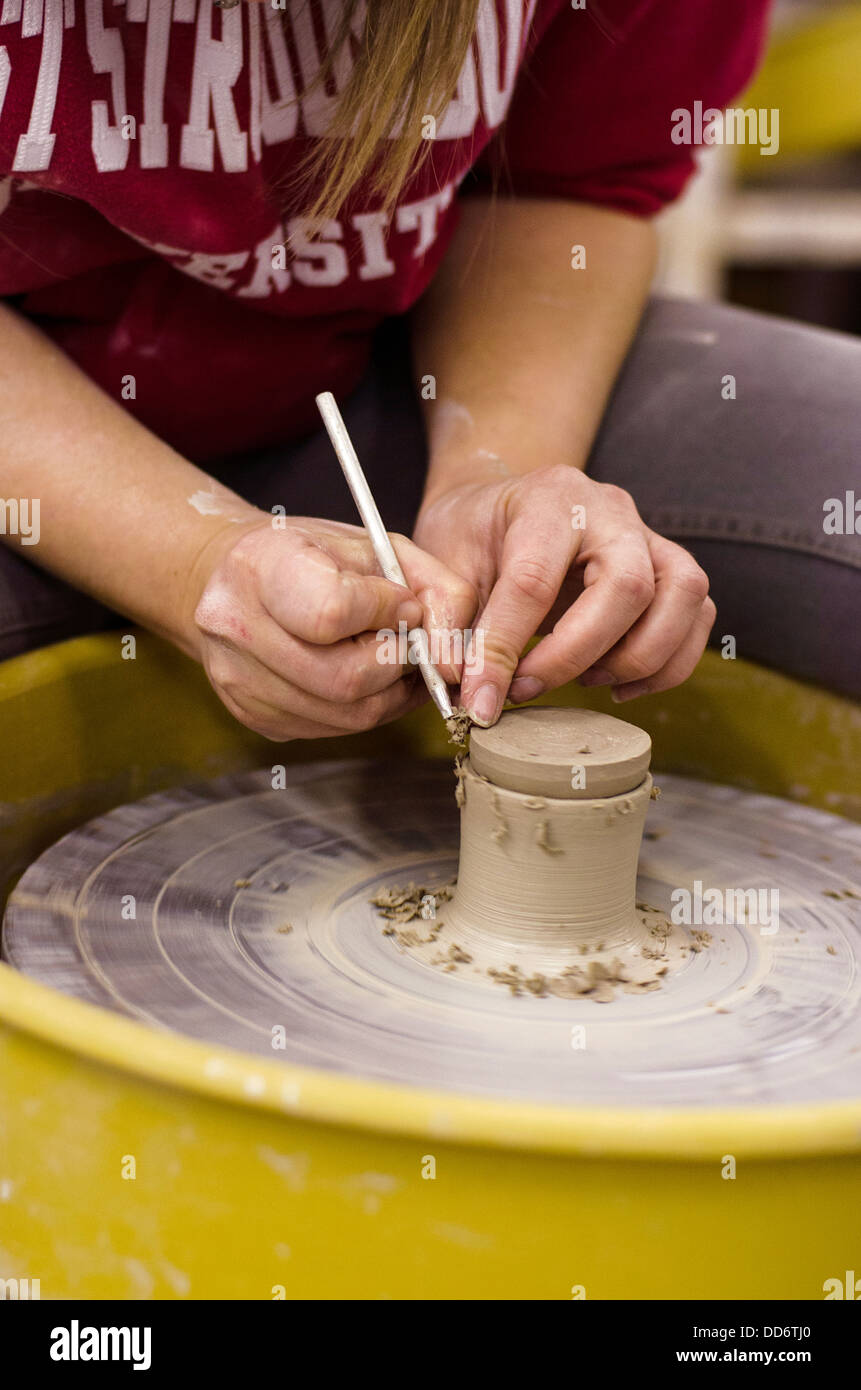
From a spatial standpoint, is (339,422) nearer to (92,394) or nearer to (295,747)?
(92,394)

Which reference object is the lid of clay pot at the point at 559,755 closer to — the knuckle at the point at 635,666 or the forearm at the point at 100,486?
the knuckle at the point at 635,666

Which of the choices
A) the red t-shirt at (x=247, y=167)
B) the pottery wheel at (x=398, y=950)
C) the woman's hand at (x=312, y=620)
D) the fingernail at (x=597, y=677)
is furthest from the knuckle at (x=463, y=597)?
the red t-shirt at (x=247, y=167)

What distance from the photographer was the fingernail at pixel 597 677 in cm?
90

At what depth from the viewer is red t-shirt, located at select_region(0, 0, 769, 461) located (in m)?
0.90

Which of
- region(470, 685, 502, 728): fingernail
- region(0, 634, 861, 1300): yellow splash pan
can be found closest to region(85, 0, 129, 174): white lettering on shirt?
region(470, 685, 502, 728): fingernail

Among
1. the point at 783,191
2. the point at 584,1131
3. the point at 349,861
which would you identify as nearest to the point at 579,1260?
the point at 584,1131

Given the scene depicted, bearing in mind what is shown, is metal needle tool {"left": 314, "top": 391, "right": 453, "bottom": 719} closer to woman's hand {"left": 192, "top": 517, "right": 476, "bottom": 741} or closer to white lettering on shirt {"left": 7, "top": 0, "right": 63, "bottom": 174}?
woman's hand {"left": 192, "top": 517, "right": 476, "bottom": 741}

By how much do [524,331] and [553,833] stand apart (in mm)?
581

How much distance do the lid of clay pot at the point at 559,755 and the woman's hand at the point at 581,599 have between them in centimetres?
2

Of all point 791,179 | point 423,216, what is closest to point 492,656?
point 423,216

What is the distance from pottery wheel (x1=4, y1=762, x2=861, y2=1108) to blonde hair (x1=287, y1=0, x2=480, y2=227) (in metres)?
0.46

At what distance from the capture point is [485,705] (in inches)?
32.2

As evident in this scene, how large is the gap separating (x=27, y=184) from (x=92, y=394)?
0.15m

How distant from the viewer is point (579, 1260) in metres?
0.61
